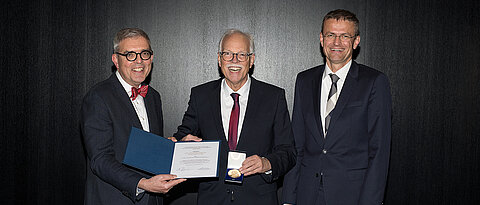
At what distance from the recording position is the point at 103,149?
2.40 metres

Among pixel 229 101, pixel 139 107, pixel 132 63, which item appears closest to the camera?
pixel 132 63

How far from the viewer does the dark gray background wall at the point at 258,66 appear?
438 cm

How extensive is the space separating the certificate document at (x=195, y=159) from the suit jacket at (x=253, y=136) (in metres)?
0.25

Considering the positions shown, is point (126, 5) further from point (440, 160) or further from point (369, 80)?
point (440, 160)

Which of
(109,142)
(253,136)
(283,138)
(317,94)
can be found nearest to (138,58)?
(109,142)

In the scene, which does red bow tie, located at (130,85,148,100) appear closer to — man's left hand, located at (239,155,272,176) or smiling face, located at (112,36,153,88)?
smiling face, located at (112,36,153,88)

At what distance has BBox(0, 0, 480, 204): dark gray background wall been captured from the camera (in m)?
4.38

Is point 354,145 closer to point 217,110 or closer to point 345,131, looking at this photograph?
point 345,131

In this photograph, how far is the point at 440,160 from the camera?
4484 millimetres

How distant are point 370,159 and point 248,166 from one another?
0.85 m

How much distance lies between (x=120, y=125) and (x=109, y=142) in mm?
126

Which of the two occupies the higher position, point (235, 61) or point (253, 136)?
point (235, 61)

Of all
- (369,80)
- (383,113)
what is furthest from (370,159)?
(369,80)

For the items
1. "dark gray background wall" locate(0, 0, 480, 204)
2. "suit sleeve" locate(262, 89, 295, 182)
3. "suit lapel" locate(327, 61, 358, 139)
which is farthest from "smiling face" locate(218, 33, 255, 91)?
"dark gray background wall" locate(0, 0, 480, 204)
